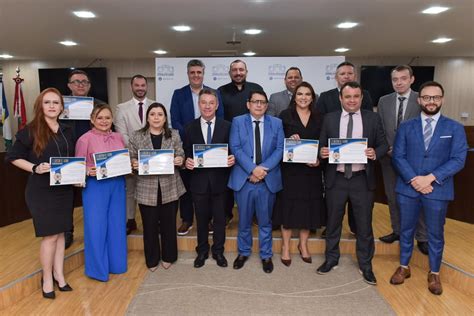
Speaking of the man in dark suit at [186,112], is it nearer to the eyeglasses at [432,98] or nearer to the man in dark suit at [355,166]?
the man in dark suit at [355,166]

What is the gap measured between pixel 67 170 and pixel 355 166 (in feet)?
7.00

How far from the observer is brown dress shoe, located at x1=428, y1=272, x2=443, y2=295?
2.71 m

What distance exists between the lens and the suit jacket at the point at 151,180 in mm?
2873

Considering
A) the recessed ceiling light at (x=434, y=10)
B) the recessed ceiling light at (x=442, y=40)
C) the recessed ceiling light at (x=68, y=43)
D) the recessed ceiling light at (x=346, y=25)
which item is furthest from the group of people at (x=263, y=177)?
the recessed ceiling light at (x=442, y=40)

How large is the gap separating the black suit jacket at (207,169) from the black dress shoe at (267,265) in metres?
0.75

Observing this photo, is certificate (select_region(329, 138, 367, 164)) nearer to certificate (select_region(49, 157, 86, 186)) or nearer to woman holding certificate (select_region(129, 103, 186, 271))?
woman holding certificate (select_region(129, 103, 186, 271))

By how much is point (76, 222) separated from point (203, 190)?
1973mm

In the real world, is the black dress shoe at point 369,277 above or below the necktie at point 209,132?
below

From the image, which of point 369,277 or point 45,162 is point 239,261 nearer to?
point 369,277

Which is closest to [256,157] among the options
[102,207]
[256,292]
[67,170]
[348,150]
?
[348,150]

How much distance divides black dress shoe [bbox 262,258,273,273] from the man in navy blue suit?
1.13 metres

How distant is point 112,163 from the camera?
2.66m

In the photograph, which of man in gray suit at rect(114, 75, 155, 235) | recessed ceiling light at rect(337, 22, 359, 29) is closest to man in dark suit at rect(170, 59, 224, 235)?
man in gray suit at rect(114, 75, 155, 235)

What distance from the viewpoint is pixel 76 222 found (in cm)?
409
